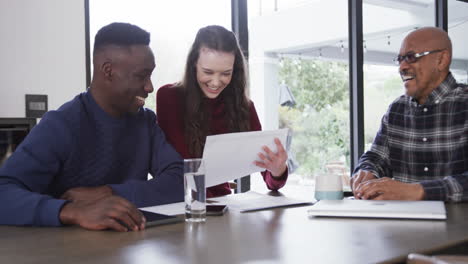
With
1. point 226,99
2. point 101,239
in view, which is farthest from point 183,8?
point 101,239

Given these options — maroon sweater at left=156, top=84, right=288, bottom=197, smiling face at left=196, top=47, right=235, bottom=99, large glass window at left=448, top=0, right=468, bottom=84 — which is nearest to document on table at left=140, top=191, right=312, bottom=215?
maroon sweater at left=156, top=84, right=288, bottom=197

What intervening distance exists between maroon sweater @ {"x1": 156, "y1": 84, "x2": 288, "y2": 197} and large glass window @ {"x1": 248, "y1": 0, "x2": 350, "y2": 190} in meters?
2.06

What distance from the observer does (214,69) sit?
2.01m

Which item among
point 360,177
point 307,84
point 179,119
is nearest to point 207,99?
point 179,119

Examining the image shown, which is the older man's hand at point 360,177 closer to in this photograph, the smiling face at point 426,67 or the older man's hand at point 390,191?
the older man's hand at point 390,191

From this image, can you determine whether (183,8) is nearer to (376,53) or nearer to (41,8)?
(41,8)

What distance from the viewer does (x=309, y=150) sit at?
472cm

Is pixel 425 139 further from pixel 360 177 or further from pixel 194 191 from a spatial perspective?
pixel 194 191

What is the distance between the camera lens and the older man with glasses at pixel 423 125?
202 centimetres

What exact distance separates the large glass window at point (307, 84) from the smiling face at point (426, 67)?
2006 mm

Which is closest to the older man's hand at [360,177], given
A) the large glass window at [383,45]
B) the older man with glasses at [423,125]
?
Answer: the older man with glasses at [423,125]

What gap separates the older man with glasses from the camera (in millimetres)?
2021

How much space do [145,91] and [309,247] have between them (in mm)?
849

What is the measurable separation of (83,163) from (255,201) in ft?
1.82
